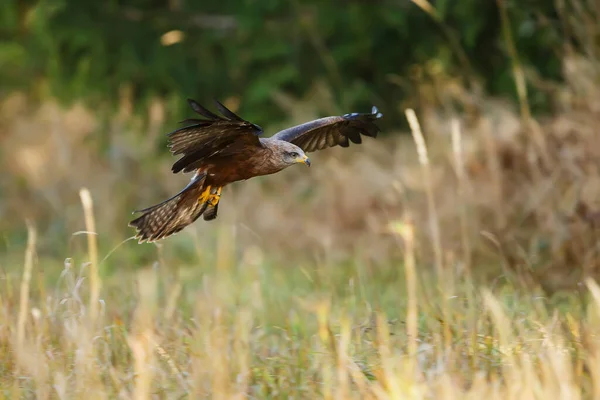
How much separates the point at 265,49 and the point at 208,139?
232 inches

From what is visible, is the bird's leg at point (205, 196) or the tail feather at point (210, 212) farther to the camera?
the tail feather at point (210, 212)

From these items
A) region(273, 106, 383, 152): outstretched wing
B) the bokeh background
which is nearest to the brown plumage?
region(273, 106, 383, 152): outstretched wing

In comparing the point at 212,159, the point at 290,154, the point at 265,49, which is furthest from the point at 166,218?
the point at 265,49

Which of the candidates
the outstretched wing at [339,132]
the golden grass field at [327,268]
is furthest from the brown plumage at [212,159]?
the outstretched wing at [339,132]

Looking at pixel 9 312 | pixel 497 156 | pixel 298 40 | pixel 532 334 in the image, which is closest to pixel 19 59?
pixel 298 40

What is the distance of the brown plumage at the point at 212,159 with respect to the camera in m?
4.00

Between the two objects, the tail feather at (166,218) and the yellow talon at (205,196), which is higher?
the yellow talon at (205,196)

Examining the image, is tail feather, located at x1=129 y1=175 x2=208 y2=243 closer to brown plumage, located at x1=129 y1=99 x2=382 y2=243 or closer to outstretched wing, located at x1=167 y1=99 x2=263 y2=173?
brown plumage, located at x1=129 y1=99 x2=382 y2=243

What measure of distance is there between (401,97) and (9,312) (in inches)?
227

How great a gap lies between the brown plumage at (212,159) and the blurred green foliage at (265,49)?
15.8 feet

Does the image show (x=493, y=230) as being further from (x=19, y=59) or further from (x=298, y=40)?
(x=19, y=59)

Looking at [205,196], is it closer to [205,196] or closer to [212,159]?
[205,196]

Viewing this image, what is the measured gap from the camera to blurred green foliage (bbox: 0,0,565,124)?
9.20 meters

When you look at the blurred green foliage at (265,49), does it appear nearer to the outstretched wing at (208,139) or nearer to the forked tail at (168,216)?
the forked tail at (168,216)
